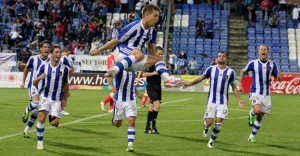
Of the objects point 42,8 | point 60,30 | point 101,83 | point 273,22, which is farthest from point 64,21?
point 273,22

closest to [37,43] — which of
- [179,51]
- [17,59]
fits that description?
[17,59]

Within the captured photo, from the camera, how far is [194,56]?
4569 centimetres

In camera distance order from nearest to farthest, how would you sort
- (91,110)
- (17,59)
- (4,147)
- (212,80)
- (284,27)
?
(4,147), (212,80), (91,110), (17,59), (284,27)

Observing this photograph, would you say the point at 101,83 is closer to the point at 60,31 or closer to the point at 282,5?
the point at 60,31

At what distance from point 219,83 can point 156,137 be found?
2389mm

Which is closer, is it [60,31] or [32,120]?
[32,120]

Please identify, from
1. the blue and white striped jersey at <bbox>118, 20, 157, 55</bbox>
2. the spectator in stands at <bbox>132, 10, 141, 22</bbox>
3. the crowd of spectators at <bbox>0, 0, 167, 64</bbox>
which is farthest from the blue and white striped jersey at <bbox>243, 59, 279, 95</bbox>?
the spectator in stands at <bbox>132, 10, 141, 22</bbox>

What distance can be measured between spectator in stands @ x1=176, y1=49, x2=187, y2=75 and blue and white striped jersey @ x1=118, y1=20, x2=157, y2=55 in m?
30.1

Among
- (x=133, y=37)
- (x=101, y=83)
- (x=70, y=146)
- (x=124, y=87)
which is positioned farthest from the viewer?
(x=101, y=83)

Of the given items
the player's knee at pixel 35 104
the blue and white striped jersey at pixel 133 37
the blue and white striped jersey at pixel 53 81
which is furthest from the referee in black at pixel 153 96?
the blue and white striped jersey at pixel 133 37

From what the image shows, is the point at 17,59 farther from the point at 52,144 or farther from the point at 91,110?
the point at 52,144

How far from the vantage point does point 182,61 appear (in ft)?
142

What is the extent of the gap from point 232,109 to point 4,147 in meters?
14.7

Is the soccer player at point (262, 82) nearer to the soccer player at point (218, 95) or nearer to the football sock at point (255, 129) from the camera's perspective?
the football sock at point (255, 129)
